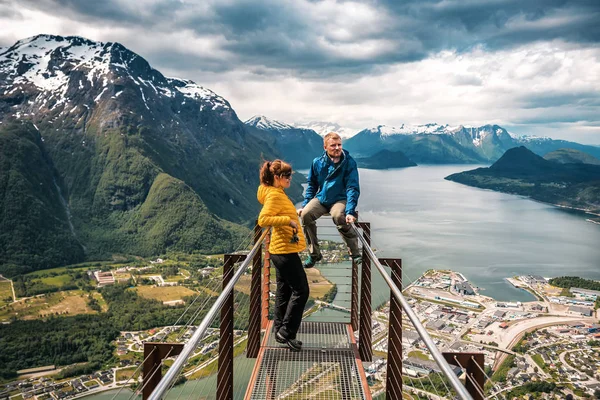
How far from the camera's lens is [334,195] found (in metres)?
4.25

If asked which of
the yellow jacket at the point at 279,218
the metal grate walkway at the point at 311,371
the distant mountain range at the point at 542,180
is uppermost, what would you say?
the yellow jacket at the point at 279,218

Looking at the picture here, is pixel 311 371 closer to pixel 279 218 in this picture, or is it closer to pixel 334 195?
pixel 279 218

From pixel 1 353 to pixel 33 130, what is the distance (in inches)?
2623

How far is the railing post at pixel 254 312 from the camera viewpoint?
143 inches

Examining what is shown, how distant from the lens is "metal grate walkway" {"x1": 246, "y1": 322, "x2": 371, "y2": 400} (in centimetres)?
307

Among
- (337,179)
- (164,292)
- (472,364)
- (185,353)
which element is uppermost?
(337,179)

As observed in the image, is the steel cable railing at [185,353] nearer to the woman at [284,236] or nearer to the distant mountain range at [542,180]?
the woman at [284,236]

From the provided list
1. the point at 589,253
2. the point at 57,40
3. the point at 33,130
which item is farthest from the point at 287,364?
the point at 57,40

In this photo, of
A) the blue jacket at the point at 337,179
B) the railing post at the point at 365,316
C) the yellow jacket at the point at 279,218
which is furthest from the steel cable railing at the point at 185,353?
the blue jacket at the point at 337,179

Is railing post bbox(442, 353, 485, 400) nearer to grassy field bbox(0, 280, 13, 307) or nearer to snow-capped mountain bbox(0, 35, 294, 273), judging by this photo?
grassy field bbox(0, 280, 13, 307)

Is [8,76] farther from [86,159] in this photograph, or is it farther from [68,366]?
[68,366]

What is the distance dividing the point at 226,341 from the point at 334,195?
6.46ft

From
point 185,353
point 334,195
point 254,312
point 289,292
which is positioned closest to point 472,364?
point 185,353

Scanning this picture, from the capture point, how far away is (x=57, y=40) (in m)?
102
